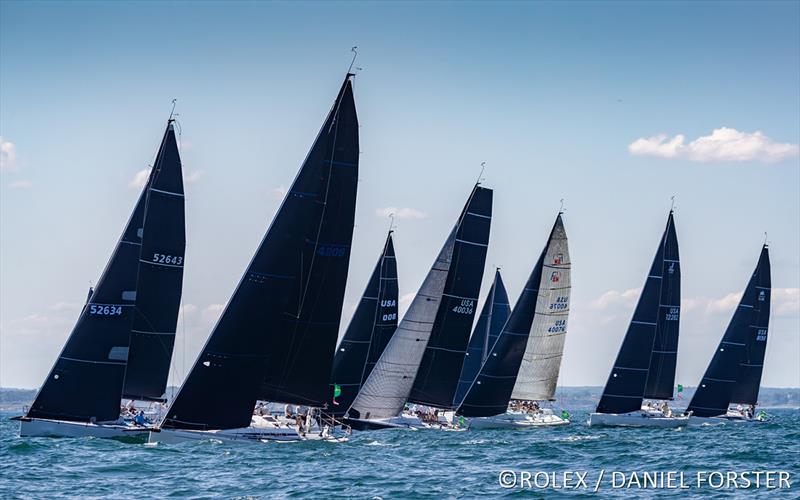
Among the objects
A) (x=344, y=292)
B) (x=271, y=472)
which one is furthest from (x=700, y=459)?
(x=271, y=472)

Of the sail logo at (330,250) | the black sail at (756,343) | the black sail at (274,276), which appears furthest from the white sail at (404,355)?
the black sail at (756,343)

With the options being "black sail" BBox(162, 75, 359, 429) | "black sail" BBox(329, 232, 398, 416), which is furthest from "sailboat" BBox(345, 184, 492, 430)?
"black sail" BBox(162, 75, 359, 429)

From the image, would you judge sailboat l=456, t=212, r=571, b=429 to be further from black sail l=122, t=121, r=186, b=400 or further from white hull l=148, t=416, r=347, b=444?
black sail l=122, t=121, r=186, b=400

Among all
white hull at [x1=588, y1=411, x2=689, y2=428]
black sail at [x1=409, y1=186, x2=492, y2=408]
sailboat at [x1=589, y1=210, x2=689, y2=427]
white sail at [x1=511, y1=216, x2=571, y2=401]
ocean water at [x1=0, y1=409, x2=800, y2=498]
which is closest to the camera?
ocean water at [x1=0, y1=409, x2=800, y2=498]

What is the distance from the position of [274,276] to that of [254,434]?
5.53m

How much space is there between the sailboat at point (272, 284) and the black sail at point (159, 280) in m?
5.45

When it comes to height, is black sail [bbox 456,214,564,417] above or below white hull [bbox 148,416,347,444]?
above

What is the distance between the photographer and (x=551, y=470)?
1474 inches

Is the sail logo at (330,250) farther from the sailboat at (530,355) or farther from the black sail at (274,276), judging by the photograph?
the sailboat at (530,355)

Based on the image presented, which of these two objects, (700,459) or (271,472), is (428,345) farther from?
(271,472)

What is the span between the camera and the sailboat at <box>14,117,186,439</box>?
140 feet

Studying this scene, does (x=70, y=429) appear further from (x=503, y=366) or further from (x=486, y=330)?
(x=486, y=330)

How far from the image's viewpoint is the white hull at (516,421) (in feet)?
207

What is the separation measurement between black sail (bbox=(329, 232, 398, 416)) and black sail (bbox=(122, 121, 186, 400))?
516 inches
